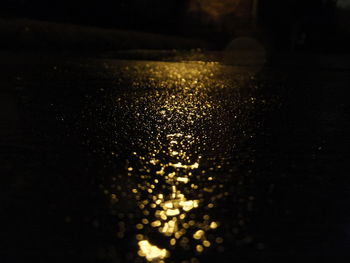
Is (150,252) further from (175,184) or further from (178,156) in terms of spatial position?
(178,156)

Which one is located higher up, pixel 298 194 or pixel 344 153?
pixel 344 153

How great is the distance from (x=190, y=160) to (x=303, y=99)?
2.20 meters

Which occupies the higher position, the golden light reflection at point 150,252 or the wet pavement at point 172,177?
the wet pavement at point 172,177

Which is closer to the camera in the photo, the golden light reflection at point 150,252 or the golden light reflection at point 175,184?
the golden light reflection at point 150,252

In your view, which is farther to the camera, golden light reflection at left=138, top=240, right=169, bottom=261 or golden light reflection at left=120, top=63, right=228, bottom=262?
golden light reflection at left=120, top=63, right=228, bottom=262

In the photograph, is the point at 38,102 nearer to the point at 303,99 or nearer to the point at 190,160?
the point at 190,160

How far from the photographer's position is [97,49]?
884cm

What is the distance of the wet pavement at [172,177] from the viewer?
1.41m

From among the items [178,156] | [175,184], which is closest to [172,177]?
[175,184]

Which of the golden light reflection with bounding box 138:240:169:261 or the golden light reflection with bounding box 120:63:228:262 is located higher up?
the golden light reflection with bounding box 120:63:228:262

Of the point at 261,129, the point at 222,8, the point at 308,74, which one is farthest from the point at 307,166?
the point at 222,8

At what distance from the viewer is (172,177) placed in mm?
1978

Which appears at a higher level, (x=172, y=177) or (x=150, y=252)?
(x=172, y=177)

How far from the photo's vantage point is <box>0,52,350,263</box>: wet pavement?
55.5 inches
